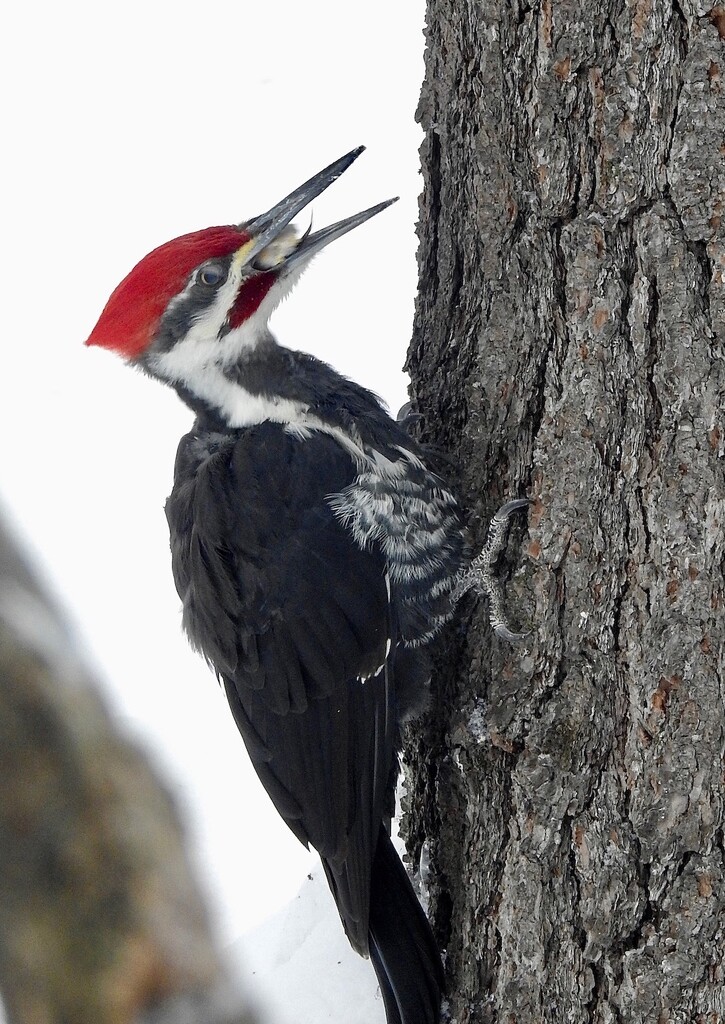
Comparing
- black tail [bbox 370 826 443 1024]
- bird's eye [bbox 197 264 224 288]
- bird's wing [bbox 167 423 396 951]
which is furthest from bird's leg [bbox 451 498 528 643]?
bird's eye [bbox 197 264 224 288]

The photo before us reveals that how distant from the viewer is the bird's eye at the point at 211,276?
2230mm

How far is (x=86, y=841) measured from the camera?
2.30 m

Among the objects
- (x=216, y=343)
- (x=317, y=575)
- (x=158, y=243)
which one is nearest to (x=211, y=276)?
(x=216, y=343)

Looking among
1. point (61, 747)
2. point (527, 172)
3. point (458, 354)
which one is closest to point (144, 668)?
point (61, 747)

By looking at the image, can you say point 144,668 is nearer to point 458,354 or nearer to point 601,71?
point 458,354

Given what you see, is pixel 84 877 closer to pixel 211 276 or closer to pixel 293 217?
pixel 211 276

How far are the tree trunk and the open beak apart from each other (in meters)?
0.29

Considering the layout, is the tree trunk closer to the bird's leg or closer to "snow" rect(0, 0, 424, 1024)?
the bird's leg

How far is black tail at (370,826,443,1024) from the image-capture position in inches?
74.9

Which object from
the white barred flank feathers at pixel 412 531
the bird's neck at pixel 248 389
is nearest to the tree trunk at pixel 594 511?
the white barred flank feathers at pixel 412 531

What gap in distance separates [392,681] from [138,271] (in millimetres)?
937

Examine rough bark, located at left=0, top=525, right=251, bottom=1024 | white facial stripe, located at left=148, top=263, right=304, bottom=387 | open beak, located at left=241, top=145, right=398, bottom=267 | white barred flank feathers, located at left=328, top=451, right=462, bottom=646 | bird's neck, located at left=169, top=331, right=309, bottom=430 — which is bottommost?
rough bark, located at left=0, top=525, right=251, bottom=1024

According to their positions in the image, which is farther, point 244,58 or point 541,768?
point 244,58

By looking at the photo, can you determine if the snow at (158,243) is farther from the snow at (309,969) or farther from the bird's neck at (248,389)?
the bird's neck at (248,389)
